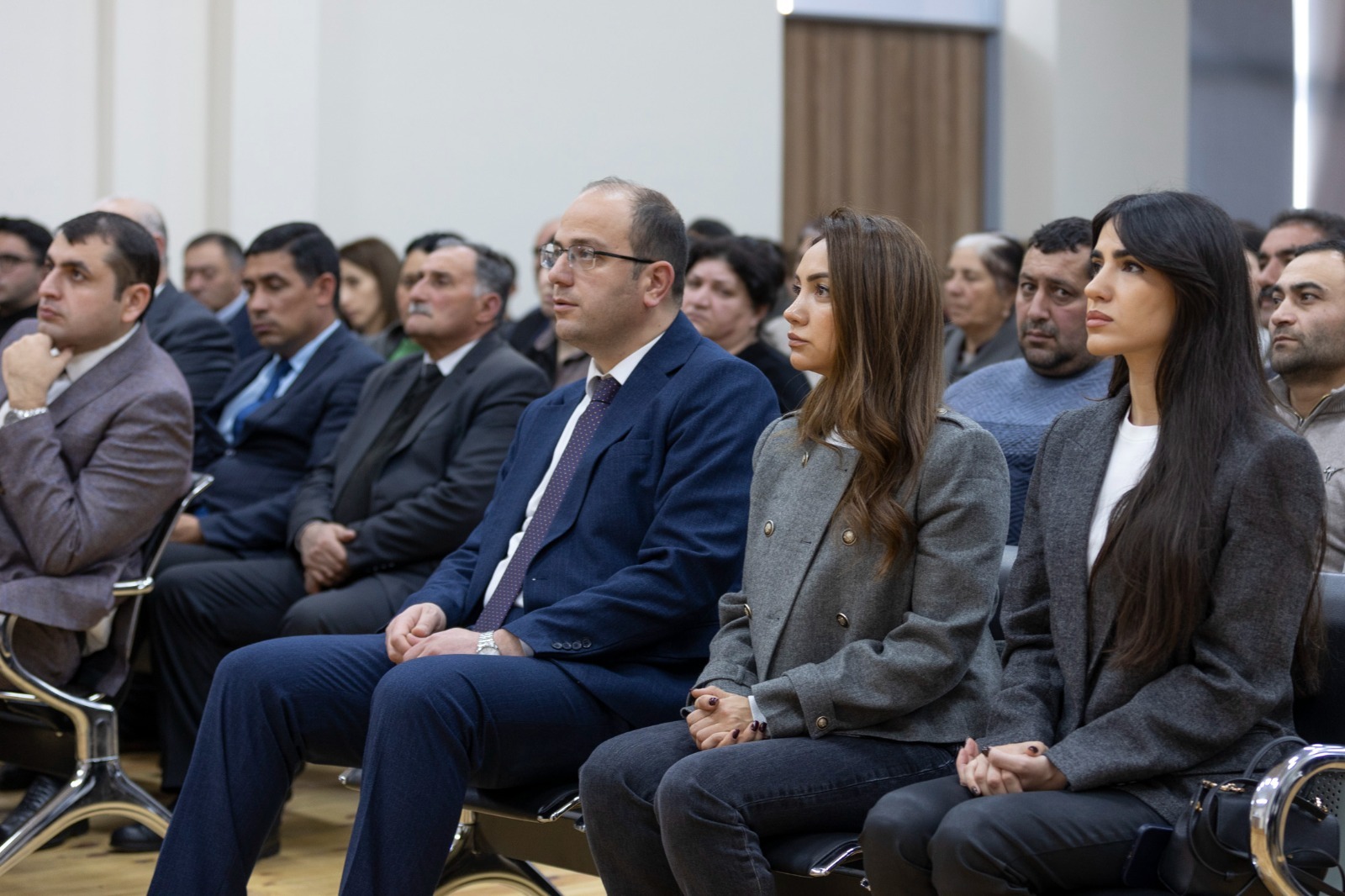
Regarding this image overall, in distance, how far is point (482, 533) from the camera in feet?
9.16

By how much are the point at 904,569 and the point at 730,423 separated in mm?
514

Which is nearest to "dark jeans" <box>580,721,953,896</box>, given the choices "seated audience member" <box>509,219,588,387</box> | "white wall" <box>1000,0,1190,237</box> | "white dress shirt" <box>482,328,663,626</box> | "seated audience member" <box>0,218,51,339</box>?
"white dress shirt" <box>482,328,663,626</box>

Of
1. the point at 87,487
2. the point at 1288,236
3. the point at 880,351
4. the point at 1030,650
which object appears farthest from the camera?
the point at 1288,236

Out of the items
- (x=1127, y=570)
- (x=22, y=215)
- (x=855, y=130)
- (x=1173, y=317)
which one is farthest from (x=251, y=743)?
(x=855, y=130)

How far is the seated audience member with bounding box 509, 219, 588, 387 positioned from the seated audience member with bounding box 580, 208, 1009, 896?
182 centimetres

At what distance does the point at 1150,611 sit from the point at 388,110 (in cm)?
532

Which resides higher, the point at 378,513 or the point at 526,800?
the point at 378,513

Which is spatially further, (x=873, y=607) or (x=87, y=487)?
(x=87, y=487)

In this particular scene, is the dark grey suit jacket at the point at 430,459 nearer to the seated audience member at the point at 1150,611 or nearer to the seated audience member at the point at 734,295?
the seated audience member at the point at 734,295

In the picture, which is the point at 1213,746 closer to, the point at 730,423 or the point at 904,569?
the point at 904,569

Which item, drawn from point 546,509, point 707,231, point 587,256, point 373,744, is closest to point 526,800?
point 373,744

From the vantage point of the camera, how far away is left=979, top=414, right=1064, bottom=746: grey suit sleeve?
6.43ft

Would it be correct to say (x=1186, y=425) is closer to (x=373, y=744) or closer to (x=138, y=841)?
(x=373, y=744)

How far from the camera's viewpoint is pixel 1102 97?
762 centimetres
